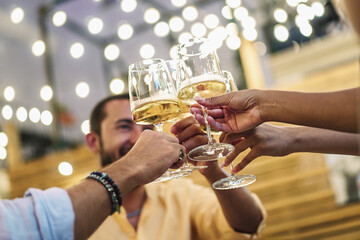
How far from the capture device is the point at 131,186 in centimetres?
104

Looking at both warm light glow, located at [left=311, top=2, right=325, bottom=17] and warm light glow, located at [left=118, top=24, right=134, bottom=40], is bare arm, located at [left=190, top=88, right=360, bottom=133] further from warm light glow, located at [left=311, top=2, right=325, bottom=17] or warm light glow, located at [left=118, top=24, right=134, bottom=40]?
warm light glow, located at [left=118, top=24, right=134, bottom=40]

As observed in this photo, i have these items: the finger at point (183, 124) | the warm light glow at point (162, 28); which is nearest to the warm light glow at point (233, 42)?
the warm light glow at point (162, 28)

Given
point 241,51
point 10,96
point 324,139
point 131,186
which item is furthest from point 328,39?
point 131,186

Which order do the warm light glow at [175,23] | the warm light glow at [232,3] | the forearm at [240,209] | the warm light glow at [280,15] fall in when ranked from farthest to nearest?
the warm light glow at [175,23] → the warm light glow at [232,3] → the warm light glow at [280,15] → the forearm at [240,209]

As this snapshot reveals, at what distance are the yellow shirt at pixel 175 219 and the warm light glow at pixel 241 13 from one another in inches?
132

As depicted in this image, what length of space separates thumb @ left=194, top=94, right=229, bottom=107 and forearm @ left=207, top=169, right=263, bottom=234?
2.15ft

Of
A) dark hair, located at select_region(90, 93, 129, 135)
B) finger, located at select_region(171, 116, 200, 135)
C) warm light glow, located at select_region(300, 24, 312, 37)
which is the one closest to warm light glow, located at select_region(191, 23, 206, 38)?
warm light glow, located at select_region(300, 24, 312, 37)

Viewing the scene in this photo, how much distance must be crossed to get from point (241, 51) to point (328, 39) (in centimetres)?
226

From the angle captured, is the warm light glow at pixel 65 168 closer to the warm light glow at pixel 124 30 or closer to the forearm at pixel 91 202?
the warm light glow at pixel 124 30

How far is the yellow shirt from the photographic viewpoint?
2020mm

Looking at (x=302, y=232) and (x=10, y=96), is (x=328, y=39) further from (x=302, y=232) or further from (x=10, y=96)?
(x=10, y=96)

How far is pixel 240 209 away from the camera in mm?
1836

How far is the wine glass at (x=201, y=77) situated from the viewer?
4.01ft

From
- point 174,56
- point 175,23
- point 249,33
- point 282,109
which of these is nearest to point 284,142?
point 282,109
